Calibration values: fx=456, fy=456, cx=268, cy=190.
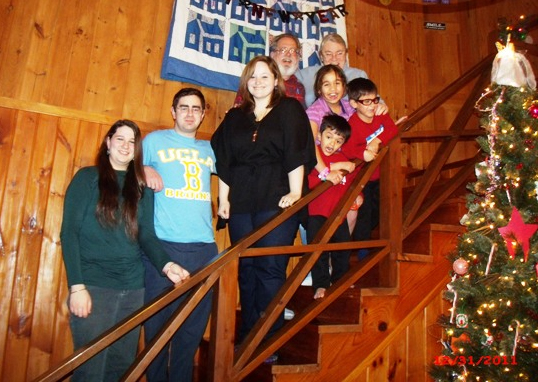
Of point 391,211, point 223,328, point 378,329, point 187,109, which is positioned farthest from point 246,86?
point 378,329

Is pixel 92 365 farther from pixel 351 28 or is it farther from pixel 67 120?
pixel 351 28

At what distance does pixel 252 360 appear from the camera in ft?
6.67

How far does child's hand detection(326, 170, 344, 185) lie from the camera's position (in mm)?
2462

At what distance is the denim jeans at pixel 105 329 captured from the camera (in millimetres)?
1994

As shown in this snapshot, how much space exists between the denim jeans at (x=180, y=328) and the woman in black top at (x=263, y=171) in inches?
8.5

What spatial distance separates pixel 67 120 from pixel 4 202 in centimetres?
64

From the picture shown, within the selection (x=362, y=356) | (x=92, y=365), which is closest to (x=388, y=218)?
(x=362, y=356)

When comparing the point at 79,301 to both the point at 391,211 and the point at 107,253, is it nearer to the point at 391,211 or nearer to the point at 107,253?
the point at 107,253

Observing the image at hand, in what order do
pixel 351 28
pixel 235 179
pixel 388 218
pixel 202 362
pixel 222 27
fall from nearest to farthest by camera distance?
pixel 235 179
pixel 388 218
pixel 202 362
pixel 222 27
pixel 351 28

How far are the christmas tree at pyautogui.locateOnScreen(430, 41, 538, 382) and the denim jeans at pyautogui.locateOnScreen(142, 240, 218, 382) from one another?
123cm

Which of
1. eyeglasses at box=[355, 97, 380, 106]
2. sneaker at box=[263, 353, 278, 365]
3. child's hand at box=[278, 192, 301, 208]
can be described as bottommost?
sneaker at box=[263, 353, 278, 365]

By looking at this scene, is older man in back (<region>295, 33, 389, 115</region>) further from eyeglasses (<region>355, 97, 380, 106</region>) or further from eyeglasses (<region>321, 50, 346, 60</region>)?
eyeglasses (<region>355, 97, 380, 106</region>)
